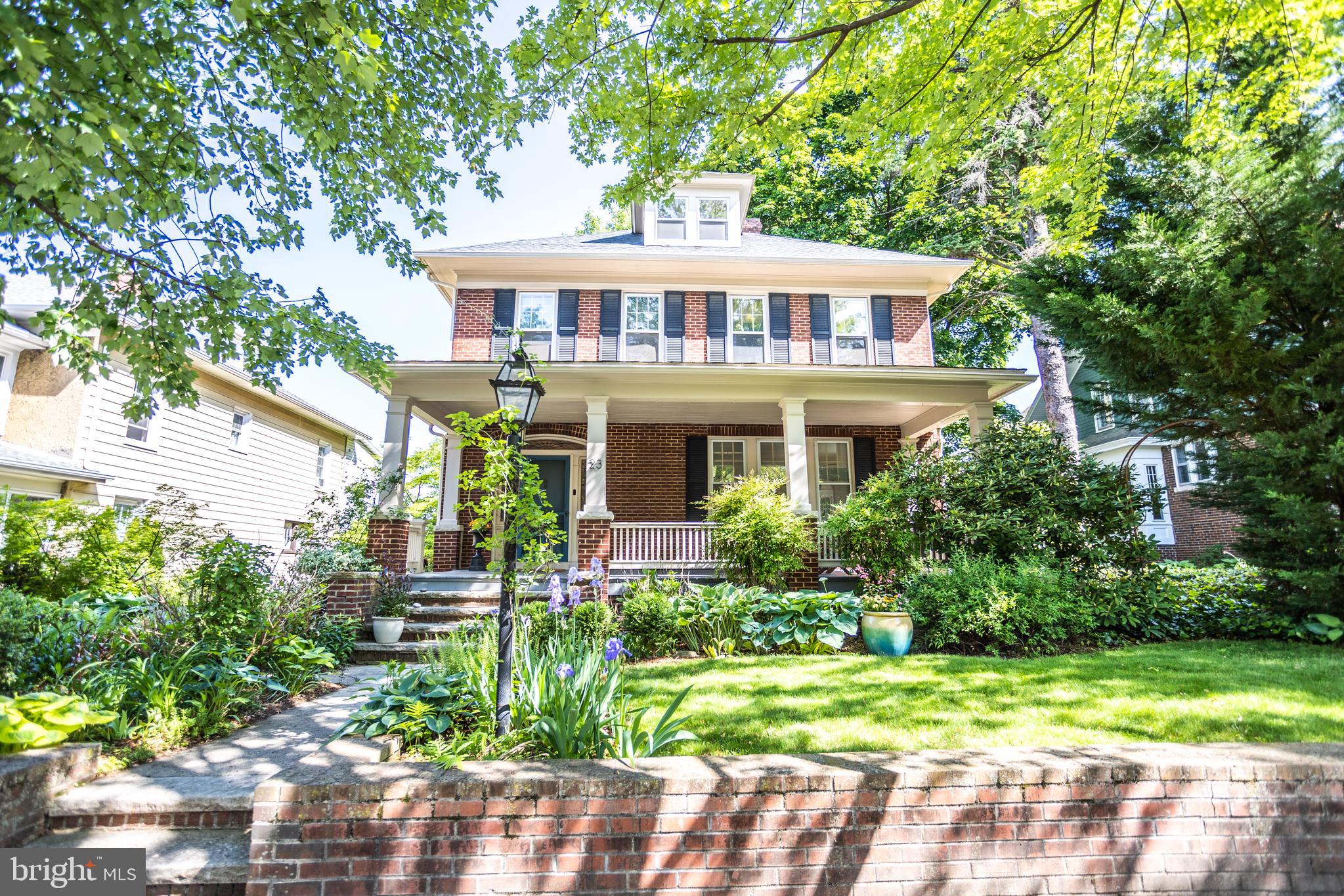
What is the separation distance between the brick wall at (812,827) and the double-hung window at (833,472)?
9.83 meters

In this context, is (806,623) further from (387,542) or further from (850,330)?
(850,330)

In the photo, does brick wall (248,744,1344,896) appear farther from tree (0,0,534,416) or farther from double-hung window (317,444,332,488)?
double-hung window (317,444,332,488)

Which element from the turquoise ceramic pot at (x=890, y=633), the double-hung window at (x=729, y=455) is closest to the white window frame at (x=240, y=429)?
the double-hung window at (x=729, y=455)

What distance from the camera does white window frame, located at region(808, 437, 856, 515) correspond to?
12781mm

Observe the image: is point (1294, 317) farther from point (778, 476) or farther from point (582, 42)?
point (582, 42)

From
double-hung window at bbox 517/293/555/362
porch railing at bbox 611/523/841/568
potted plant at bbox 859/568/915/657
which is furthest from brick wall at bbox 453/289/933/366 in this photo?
potted plant at bbox 859/568/915/657

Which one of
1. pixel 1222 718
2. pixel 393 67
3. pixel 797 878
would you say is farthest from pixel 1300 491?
pixel 393 67

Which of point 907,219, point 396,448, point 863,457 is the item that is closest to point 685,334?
point 863,457

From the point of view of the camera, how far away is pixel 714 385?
33.7 ft

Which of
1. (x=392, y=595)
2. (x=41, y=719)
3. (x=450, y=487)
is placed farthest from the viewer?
(x=450, y=487)

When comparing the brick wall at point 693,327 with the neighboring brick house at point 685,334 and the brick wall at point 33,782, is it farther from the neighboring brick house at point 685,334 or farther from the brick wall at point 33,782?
the brick wall at point 33,782

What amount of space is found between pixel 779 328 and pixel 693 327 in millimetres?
1802

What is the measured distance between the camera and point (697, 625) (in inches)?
278

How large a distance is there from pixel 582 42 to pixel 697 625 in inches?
235
